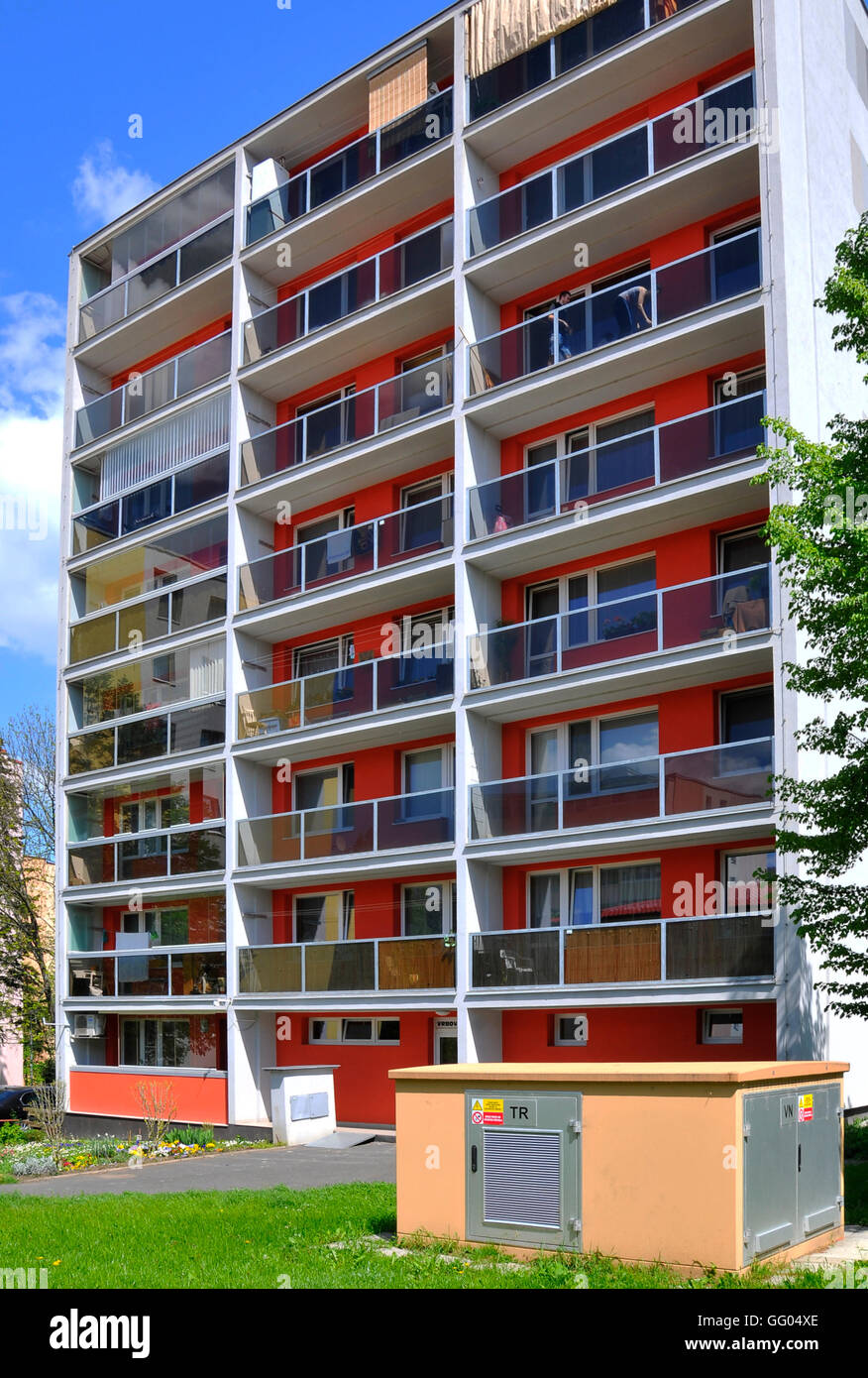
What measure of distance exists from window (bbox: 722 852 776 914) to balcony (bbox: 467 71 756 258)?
11.0 metres

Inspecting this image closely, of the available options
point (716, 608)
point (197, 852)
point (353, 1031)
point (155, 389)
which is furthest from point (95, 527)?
point (716, 608)

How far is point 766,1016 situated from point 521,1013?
15.6 feet

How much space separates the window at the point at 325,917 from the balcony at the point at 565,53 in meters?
15.5

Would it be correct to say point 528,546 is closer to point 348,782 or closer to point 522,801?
point 522,801

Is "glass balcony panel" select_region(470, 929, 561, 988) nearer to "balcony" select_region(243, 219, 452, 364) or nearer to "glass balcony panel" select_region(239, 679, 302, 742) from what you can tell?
"glass balcony panel" select_region(239, 679, 302, 742)

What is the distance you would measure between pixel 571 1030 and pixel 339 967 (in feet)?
15.5

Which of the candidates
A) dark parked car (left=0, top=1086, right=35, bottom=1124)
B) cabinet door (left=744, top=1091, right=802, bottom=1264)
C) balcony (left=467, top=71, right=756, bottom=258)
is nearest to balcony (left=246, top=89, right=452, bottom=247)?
balcony (left=467, top=71, right=756, bottom=258)

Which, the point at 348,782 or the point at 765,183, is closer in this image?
the point at 765,183

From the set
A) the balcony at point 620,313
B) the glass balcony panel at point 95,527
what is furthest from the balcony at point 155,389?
the balcony at point 620,313

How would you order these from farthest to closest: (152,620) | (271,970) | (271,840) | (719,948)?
(152,620) → (271,840) → (271,970) → (719,948)

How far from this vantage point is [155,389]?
33000 mm

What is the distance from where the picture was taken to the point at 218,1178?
1712cm

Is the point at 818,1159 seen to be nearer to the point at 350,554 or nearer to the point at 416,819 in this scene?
the point at 416,819
